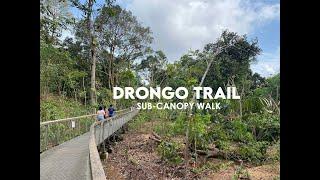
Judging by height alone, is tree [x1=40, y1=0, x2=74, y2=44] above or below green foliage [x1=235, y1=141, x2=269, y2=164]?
above

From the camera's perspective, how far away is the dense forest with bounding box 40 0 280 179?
14.1ft

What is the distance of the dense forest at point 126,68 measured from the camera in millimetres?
4293

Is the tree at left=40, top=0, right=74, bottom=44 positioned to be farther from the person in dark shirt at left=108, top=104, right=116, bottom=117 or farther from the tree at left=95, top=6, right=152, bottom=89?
the person in dark shirt at left=108, top=104, right=116, bottom=117

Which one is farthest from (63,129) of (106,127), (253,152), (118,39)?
(253,152)

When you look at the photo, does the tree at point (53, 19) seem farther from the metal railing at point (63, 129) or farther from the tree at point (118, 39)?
the metal railing at point (63, 129)

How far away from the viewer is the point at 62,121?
4.61m

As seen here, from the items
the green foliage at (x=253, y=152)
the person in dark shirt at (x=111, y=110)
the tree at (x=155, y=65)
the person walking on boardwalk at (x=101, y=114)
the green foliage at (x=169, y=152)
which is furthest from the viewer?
the green foliage at (x=253, y=152)

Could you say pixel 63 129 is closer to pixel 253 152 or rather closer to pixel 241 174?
pixel 241 174

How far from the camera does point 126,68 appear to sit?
4926mm

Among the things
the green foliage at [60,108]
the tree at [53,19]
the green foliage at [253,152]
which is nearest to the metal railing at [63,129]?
the green foliage at [60,108]

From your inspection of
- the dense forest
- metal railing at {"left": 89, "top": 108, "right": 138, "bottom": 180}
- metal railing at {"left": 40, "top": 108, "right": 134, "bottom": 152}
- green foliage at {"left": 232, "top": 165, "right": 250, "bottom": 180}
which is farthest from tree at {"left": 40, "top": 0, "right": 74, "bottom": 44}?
green foliage at {"left": 232, "top": 165, "right": 250, "bottom": 180}

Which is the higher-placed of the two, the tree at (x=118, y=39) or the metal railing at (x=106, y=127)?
the tree at (x=118, y=39)
